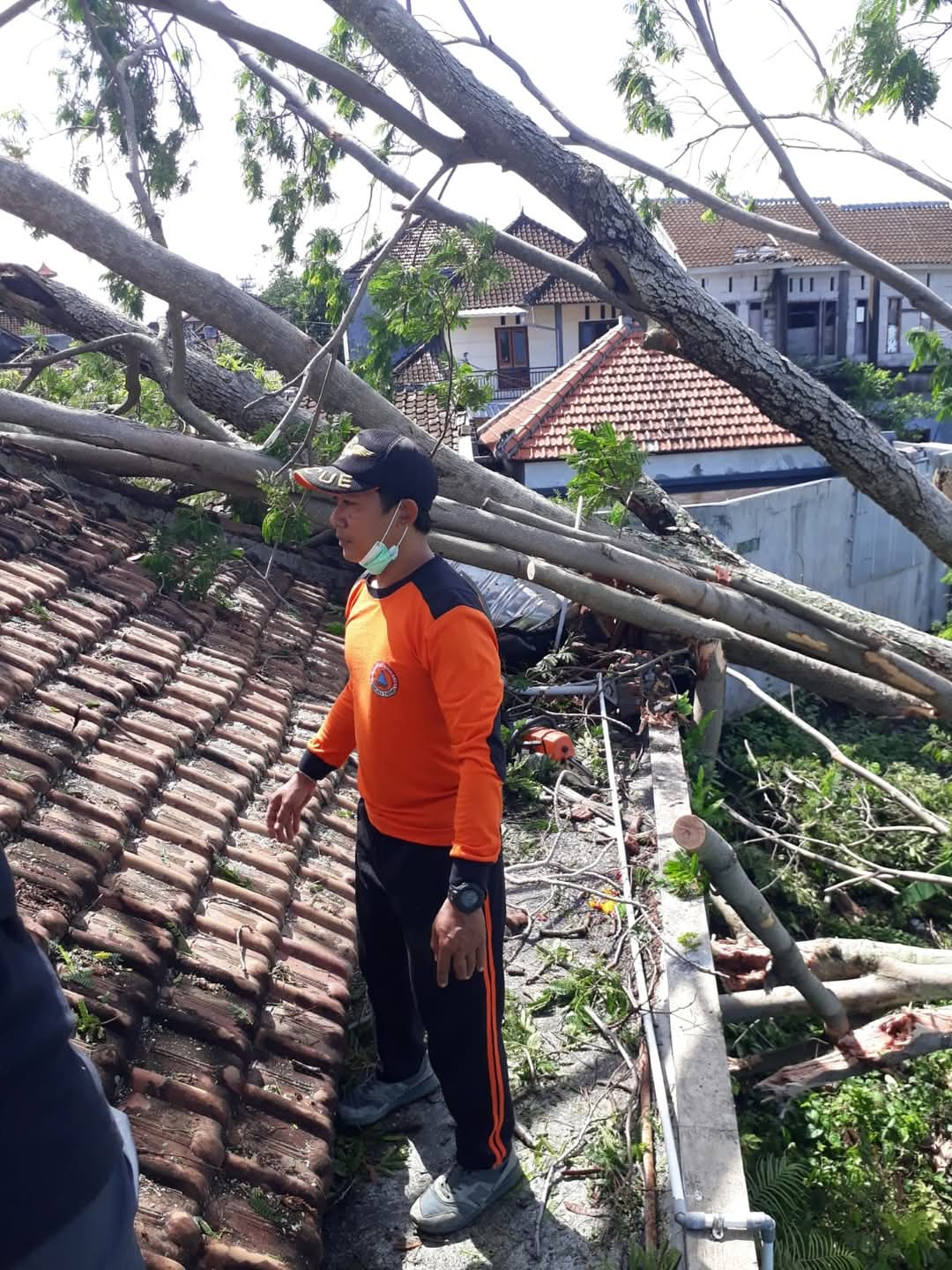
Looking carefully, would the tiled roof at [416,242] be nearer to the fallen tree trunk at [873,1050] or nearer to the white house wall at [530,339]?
the fallen tree trunk at [873,1050]

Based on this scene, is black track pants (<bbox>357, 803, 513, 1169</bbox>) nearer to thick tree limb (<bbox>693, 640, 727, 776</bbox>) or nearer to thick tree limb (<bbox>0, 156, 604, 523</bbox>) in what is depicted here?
thick tree limb (<bbox>0, 156, 604, 523</bbox>)

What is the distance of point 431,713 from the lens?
247 cm

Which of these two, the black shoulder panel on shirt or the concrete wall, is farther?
the concrete wall

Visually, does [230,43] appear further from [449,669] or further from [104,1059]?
[104,1059]

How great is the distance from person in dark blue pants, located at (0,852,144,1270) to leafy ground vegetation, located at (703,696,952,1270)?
2788 millimetres

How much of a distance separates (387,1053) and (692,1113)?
34.3 inches

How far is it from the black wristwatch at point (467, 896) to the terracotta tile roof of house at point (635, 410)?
1313 cm

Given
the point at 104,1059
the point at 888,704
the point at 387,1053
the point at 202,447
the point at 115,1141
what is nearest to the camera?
the point at 115,1141

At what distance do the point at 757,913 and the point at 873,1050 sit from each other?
1.03 m

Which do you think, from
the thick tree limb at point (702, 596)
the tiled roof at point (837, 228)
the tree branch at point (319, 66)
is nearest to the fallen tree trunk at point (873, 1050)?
the thick tree limb at point (702, 596)

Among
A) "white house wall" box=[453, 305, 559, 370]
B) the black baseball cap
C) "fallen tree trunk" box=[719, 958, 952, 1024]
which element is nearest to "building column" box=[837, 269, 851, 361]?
"white house wall" box=[453, 305, 559, 370]

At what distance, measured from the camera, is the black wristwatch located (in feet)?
7.48

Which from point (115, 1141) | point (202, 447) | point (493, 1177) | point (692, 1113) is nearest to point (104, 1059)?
point (115, 1141)

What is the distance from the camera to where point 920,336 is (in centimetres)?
741
